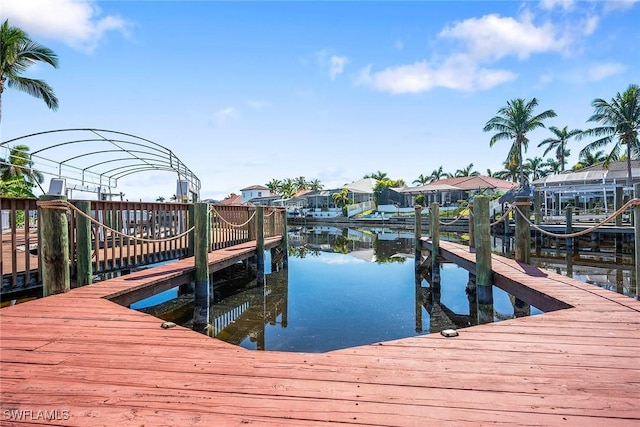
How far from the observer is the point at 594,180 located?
30.7 m

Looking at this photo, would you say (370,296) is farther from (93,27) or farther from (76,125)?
(76,125)

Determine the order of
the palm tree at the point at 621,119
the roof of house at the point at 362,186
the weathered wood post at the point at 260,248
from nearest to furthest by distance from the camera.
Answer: the weathered wood post at the point at 260,248 < the palm tree at the point at 621,119 < the roof of house at the point at 362,186

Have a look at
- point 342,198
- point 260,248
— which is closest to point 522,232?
point 260,248

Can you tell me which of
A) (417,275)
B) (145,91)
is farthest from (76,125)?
(417,275)

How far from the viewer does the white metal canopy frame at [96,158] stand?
40.0 ft

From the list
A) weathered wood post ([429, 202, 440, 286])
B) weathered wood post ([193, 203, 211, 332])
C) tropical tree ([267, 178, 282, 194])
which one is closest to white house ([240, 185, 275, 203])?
tropical tree ([267, 178, 282, 194])

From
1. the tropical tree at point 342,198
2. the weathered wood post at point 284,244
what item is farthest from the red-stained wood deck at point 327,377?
the tropical tree at point 342,198

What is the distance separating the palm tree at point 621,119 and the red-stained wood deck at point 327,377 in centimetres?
3289

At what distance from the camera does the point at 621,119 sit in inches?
1098

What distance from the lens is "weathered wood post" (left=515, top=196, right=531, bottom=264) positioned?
7019 millimetres

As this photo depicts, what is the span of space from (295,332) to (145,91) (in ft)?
32.2

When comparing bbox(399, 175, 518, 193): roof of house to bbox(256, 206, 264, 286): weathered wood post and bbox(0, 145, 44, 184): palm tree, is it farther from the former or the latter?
bbox(0, 145, 44, 184): palm tree

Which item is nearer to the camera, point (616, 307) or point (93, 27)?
point (616, 307)

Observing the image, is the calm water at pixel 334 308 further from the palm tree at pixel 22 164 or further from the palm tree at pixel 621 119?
the palm tree at pixel 621 119
